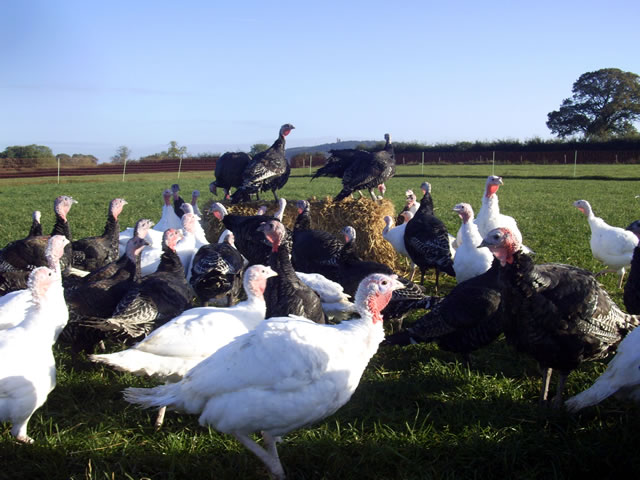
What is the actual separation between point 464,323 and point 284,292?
1646mm

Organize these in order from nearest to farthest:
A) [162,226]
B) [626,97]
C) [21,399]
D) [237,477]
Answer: [237,477], [21,399], [162,226], [626,97]

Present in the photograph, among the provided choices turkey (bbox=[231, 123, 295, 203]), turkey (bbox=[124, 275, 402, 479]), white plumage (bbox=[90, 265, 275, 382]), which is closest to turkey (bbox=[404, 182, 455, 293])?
turkey (bbox=[231, 123, 295, 203])

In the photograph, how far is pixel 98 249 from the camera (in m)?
7.05

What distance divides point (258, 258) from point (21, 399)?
4.56m

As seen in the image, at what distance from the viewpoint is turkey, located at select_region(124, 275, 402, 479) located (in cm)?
289

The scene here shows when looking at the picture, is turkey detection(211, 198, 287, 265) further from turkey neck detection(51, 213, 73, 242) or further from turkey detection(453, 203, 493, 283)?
turkey detection(453, 203, 493, 283)

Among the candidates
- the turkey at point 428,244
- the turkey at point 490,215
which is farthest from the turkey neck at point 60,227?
the turkey at point 490,215

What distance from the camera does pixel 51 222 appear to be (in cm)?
1294

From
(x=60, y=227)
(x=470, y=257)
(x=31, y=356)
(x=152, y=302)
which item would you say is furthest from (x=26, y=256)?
(x=470, y=257)

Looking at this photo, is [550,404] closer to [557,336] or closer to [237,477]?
[557,336]

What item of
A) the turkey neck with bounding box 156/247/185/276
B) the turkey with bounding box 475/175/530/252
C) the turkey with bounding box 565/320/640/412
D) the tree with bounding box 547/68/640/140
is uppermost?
the tree with bounding box 547/68/640/140

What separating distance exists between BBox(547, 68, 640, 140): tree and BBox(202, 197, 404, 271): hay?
51876mm

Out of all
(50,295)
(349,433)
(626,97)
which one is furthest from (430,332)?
(626,97)

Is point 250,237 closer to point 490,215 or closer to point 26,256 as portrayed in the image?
point 26,256
